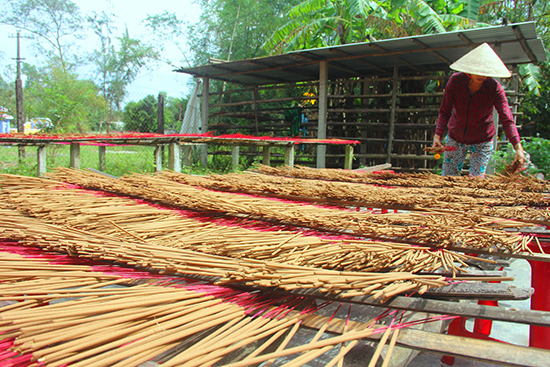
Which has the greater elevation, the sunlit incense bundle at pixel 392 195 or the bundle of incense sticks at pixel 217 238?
the sunlit incense bundle at pixel 392 195

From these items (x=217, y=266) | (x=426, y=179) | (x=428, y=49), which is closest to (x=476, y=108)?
(x=426, y=179)

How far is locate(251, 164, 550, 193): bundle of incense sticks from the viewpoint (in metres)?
2.04

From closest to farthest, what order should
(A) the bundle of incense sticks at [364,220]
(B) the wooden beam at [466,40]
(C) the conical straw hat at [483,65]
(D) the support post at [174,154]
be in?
(A) the bundle of incense sticks at [364,220], (C) the conical straw hat at [483,65], (D) the support post at [174,154], (B) the wooden beam at [466,40]

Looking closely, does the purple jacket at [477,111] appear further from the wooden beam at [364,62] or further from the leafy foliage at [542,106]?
the leafy foliage at [542,106]

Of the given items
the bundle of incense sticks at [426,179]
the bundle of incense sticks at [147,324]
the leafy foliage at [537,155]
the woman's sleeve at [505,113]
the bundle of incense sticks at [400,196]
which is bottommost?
the bundle of incense sticks at [147,324]

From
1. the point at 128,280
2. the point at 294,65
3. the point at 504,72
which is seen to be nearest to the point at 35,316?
the point at 128,280

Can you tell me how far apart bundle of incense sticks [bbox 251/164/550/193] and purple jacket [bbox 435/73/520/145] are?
72cm

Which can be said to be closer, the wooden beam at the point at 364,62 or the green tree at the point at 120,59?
the wooden beam at the point at 364,62

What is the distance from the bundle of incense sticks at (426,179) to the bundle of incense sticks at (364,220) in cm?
94

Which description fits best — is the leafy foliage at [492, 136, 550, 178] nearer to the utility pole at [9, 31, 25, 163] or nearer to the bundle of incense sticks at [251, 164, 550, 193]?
the bundle of incense sticks at [251, 164, 550, 193]

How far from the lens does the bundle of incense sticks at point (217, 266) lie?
2.44 feet

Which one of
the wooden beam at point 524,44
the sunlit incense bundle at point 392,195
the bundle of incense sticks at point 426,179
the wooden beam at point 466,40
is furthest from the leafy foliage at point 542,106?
the sunlit incense bundle at point 392,195

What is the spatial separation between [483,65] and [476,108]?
37 cm

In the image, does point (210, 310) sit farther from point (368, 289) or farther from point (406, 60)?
point (406, 60)
